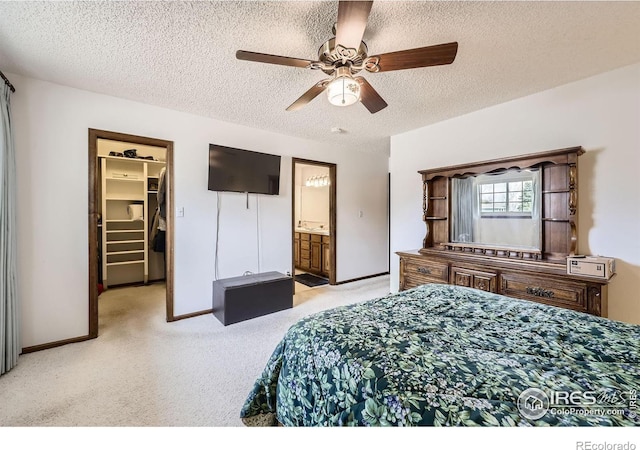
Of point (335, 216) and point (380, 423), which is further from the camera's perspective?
point (335, 216)

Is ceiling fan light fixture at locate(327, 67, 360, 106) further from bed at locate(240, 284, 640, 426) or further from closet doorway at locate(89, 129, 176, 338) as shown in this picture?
closet doorway at locate(89, 129, 176, 338)

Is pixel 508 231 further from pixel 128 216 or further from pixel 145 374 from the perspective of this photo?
pixel 128 216

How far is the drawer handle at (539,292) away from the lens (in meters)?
2.19

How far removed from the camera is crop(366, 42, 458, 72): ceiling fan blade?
1.49 metres

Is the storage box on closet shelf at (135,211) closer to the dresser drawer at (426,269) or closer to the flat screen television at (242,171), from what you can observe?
the flat screen television at (242,171)

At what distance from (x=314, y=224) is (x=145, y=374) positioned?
4.58m

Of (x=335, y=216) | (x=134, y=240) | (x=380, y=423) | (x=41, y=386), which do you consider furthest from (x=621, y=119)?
(x=134, y=240)

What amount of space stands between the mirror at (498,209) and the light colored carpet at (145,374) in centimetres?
225

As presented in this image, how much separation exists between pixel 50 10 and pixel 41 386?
7.96 feet

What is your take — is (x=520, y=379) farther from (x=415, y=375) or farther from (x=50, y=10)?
(x=50, y=10)

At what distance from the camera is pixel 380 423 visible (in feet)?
2.82

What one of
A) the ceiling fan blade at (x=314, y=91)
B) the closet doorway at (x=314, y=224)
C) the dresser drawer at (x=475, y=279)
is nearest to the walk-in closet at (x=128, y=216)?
the closet doorway at (x=314, y=224)

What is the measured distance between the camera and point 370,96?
199 centimetres

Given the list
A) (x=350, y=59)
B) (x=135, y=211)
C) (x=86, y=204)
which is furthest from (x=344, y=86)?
(x=135, y=211)
